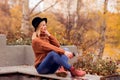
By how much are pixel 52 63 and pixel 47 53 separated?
22 cm

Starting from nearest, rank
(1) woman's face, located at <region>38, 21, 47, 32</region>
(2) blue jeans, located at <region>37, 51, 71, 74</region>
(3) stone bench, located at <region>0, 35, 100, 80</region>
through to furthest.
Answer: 1. (2) blue jeans, located at <region>37, 51, 71, 74</region>
2. (1) woman's face, located at <region>38, 21, 47, 32</region>
3. (3) stone bench, located at <region>0, 35, 100, 80</region>

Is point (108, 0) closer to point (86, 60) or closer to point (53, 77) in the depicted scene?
point (86, 60)

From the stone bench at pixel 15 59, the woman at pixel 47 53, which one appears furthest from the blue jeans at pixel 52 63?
the stone bench at pixel 15 59

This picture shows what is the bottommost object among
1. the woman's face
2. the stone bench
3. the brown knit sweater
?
the stone bench

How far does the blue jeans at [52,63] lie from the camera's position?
246 inches

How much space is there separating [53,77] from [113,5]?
14650 millimetres

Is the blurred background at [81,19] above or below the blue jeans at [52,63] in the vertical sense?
Result: above

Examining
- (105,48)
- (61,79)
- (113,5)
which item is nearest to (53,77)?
(61,79)

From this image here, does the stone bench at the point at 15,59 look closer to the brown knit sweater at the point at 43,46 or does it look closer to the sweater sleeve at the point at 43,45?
the brown knit sweater at the point at 43,46

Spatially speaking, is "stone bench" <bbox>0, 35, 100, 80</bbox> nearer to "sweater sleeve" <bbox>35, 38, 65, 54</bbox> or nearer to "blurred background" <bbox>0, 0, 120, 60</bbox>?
"sweater sleeve" <bbox>35, 38, 65, 54</bbox>

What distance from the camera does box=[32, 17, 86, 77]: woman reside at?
20.6 ft

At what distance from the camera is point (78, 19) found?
2892 centimetres

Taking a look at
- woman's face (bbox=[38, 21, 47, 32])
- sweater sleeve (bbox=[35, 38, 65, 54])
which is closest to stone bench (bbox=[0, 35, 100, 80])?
sweater sleeve (bbox=[35, 38, 65, 54])

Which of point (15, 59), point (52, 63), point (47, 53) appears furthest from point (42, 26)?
point (15, 59)
